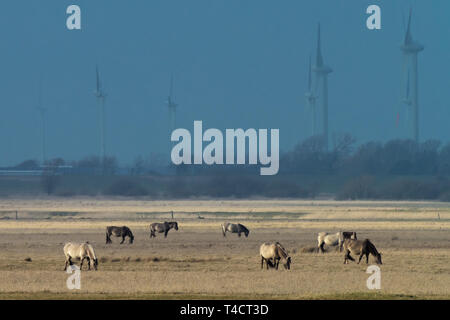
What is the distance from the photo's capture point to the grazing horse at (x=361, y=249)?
1758 inches

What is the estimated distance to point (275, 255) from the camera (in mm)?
43406

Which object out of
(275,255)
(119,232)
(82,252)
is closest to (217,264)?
(275,255)

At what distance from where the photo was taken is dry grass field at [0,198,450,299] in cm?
3672

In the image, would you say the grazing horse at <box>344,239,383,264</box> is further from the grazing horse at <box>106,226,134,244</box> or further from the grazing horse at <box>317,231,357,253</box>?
the grazing horse at <box>106,226,134,244</box>

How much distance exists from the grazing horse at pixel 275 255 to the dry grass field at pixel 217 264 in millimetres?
393

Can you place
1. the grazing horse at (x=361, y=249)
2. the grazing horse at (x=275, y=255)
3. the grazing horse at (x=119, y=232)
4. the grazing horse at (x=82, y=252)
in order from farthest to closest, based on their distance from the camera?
the grazing horse at (x=119, y=232) < the grazing horse at (x=361, y=249) < the grazing horse at (x=82, y=252) < the grazing horse at (x=275, y=255)

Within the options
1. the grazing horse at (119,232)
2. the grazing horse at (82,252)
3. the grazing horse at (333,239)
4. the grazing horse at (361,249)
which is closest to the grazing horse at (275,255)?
the grazing horse at (361,249)

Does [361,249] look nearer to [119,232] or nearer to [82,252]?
[82,252]

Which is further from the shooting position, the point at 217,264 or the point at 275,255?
the point at 217,264

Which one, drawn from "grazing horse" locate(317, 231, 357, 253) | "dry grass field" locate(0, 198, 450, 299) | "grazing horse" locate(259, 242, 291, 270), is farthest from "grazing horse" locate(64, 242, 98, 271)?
"grazing horse" locate(317, 231, 357, 253)

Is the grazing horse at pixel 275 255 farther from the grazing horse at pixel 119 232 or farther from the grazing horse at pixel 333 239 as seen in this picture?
the grazing horse at pixel 119 232

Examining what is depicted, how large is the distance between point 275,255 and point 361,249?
3.32 metres

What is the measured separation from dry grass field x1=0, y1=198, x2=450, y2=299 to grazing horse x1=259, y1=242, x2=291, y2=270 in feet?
1.29
